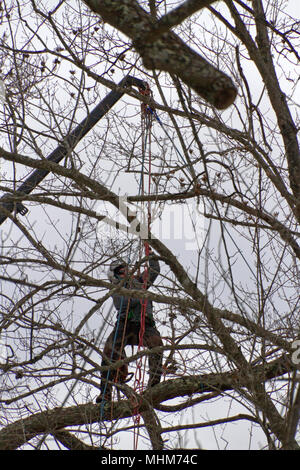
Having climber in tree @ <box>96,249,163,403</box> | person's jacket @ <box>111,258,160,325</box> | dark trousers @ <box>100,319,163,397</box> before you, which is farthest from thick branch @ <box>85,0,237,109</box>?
dark trousers @ <box>100,319,163,397</box>

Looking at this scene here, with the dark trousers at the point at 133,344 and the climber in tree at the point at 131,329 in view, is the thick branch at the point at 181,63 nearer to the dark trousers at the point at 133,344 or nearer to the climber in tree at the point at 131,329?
the climber in tree at the point at 131,329

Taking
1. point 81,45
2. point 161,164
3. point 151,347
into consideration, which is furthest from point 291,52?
point 151,347

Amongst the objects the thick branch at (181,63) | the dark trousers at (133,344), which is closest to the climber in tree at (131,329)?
the dark trousers at (133,344)

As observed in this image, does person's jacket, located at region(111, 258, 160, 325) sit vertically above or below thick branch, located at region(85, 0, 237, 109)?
above

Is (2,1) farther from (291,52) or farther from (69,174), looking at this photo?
(291,52)

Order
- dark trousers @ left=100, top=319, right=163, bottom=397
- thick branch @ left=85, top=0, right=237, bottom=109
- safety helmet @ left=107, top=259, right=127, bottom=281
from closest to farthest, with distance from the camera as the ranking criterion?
thick branch @ left=85, top=0, right=237, bottom=109 < safety helmet @ left=107, top=259, right=127, bottom=281 < dark trousers @ left=100, top=319, right=163, bottom=397

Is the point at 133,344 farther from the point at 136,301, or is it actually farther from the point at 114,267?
the point at 114,267

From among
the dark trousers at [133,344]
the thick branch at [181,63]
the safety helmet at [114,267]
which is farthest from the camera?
the dark trousers at [133,344]

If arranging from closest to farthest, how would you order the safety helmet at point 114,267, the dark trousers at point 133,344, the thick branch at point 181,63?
the thick branch at point 181,63, the safety helmet at point 114,267, the dark trousers at point 133,344

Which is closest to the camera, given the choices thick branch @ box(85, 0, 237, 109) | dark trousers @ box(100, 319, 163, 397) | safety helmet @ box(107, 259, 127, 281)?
thick branch @ box(85, 0, 237, 109)

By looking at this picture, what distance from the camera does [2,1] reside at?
5.49m

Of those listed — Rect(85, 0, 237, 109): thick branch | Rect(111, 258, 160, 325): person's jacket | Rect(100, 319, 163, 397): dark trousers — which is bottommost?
Rect(85, 0, 237, 109): thick branch

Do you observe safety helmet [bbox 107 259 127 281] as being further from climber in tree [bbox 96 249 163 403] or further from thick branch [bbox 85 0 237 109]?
thick branch [bbox 85 0 237 109]
